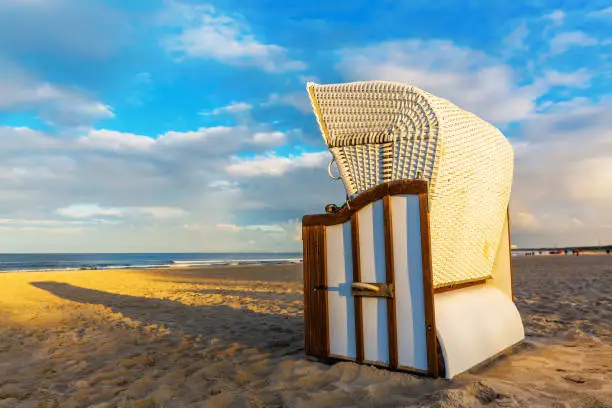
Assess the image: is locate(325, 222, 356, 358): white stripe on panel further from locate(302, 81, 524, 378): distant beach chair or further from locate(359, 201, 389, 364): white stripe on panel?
locate(359, 201, 389, 364): white stripe on panel

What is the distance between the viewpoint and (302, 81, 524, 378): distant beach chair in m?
3.32

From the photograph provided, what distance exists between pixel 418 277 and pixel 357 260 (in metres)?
0.57

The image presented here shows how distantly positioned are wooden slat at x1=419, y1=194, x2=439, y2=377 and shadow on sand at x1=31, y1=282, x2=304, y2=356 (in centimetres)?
168

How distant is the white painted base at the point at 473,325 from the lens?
331cm

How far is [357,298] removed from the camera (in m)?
3.62

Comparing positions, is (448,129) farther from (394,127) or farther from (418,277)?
(418,277)

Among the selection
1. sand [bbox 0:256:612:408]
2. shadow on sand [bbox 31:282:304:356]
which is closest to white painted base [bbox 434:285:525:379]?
sand [bbox 0:256:612:408]

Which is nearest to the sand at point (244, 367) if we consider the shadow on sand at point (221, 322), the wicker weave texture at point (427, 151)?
the shadow on sand at point (221, 322)

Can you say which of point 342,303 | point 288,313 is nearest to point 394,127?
point 342,303

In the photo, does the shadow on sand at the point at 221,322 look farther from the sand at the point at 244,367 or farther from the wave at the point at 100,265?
the wave at the point at 100,265

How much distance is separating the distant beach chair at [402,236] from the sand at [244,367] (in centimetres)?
24

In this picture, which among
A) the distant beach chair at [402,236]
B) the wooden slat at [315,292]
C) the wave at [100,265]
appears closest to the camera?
the distant beach chair at [402,236]

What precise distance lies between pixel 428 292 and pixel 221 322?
167 inches

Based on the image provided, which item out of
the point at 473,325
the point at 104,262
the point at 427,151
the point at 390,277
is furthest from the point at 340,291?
the point at 104,262
